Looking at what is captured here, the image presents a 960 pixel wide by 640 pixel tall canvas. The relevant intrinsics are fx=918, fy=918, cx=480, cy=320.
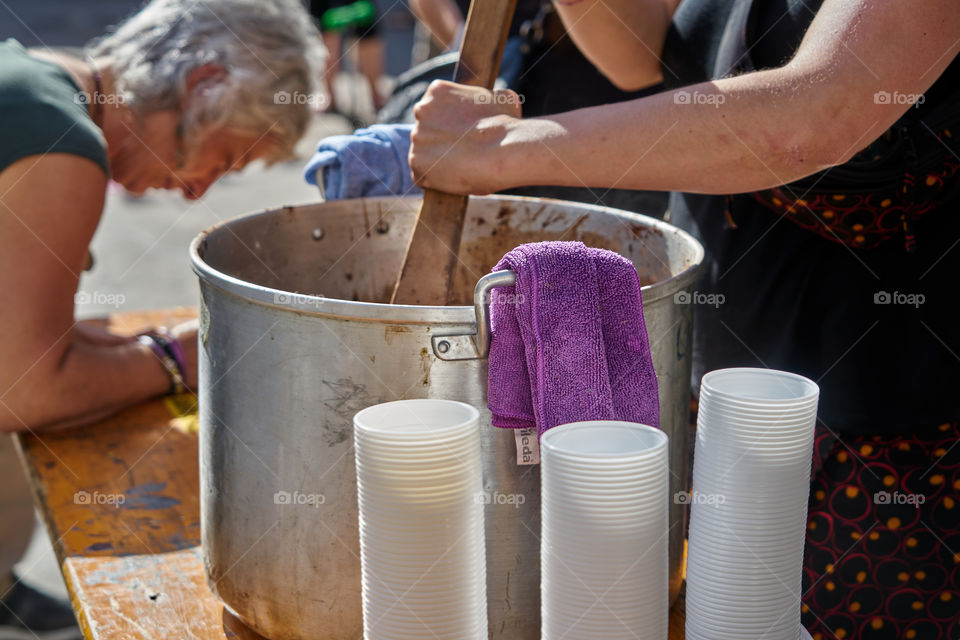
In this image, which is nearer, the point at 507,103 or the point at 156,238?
the point at 507,103

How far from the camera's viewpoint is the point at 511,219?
49.6 inches

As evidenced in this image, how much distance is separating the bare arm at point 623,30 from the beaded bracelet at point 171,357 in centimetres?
87

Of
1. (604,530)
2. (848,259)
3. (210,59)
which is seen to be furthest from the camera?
(210,59)

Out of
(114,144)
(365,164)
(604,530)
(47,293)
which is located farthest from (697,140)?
(114,144)

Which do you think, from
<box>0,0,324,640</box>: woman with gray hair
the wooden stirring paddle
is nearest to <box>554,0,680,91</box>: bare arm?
the wooden stirring paddle

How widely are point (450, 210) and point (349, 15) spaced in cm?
482

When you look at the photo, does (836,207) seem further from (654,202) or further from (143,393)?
(143,393)

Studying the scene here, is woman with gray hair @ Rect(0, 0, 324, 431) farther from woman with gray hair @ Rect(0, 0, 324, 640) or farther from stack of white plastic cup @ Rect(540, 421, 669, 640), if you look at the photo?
stack of white plastic cup @ Rect(540, 421, 669, 640)

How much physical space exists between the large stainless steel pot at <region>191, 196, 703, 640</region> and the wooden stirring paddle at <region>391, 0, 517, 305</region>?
23 centimetres

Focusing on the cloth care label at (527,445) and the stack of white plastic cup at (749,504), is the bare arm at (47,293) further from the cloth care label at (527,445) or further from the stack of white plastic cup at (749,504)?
the stack of white plastic cup at (749,504)

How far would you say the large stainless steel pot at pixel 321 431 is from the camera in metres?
0.81

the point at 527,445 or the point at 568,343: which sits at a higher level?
the point at 568,343

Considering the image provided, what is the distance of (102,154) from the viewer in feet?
4.91

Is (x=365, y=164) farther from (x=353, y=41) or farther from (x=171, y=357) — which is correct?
(x=353, y=41)
